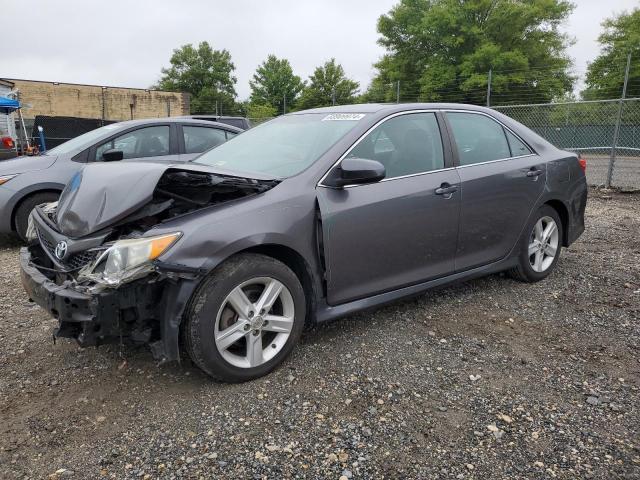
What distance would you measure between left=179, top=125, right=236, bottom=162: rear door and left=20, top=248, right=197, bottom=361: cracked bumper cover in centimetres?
434

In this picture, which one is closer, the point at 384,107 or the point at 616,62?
the point at 384,107

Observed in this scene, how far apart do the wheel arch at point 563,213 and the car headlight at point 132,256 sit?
3.39m

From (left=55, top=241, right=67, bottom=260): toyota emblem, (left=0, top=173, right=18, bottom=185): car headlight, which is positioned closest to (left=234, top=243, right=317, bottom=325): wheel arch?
(left=55, top=241, right=67, bottom=260): toyota emblem

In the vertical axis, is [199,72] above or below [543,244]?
above

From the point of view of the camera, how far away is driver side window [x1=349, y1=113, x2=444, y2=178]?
10.9ft

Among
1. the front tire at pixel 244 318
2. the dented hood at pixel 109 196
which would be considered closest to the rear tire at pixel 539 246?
the front tire at pixel 244 318

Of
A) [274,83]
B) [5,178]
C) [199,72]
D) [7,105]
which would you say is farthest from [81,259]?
[199,72]

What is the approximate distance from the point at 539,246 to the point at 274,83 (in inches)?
2226

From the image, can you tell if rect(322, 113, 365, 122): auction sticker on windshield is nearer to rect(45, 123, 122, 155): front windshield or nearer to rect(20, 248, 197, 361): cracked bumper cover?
rect(20, 248, 197, 361): cracked bumper cover

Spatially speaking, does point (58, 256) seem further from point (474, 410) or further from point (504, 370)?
point (504, 370)

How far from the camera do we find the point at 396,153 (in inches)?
135

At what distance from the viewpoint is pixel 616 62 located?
34.8 metres

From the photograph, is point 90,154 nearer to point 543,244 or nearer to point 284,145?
point 284,145

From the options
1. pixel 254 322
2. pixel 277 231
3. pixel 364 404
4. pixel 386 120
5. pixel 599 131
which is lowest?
pixel 364 404
